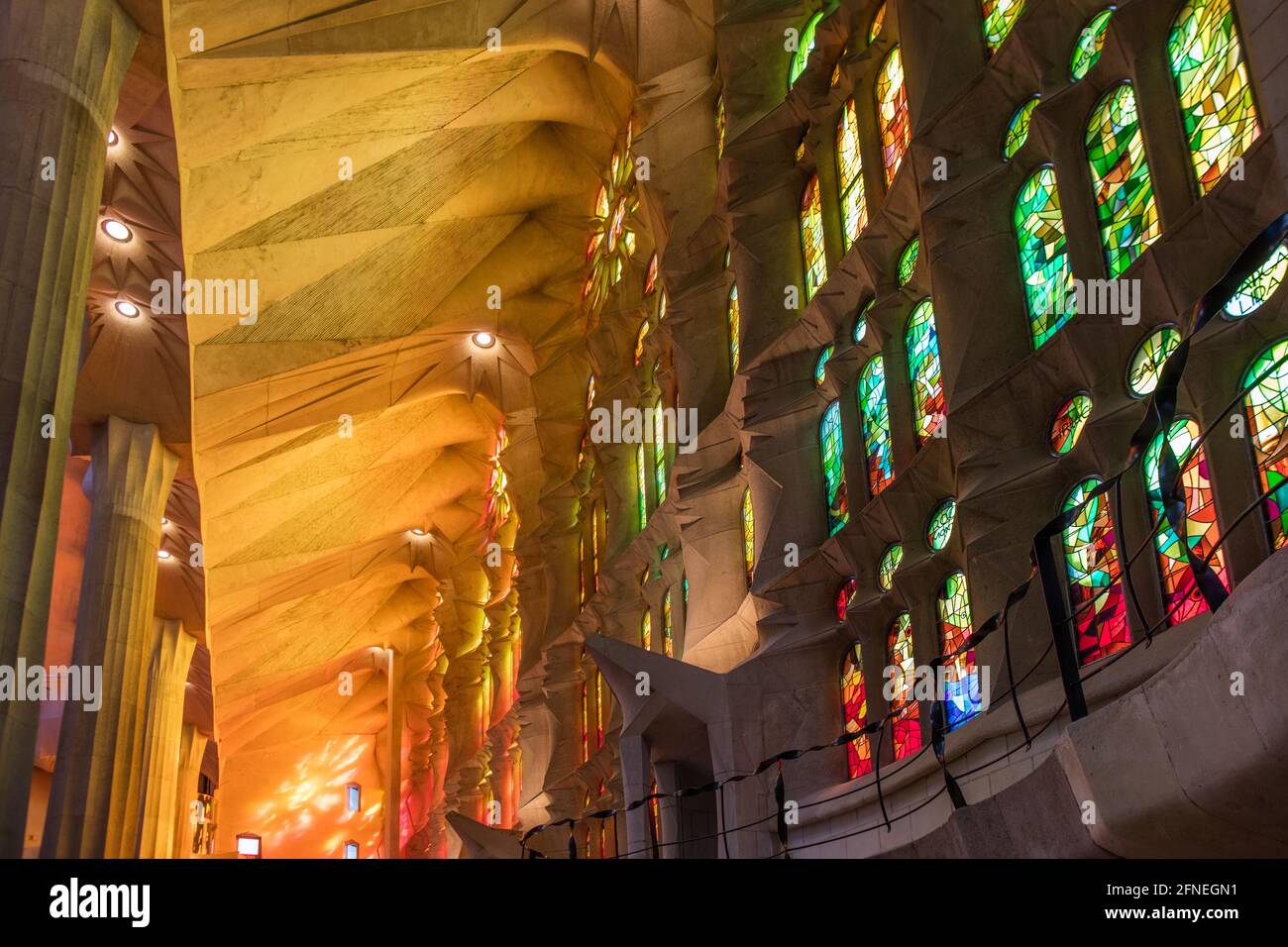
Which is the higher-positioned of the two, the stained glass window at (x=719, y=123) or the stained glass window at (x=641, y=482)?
the stained glass window at (x=719, y=123)

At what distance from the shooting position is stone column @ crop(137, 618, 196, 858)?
26312 millimetres

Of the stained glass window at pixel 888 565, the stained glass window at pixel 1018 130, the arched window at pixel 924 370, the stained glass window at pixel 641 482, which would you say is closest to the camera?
the stained glass window at pixel 1018 130

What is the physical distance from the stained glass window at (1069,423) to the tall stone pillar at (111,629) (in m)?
15.3

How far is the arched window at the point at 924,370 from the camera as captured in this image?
1443 centimetres

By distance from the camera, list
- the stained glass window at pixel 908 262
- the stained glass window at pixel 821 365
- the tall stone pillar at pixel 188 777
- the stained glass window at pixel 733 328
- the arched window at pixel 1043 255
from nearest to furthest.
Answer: the arched window at pixel 1043 255 < the stained glass window at pixel 908 262 < the stained glass window at pixel 821 365 < the stained glass window at pixel 733 328 < the tall stone pillar at pixel 188 777

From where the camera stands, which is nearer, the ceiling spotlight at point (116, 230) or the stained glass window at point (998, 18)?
the stained glass window at point (998, 18)

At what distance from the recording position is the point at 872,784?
13656 millimetres

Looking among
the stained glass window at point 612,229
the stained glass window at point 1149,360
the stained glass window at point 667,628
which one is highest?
the stained glass window at point 612,229

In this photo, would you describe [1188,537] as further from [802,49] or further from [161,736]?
[161,736]

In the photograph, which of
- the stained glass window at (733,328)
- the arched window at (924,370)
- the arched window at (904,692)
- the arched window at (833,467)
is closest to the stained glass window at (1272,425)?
the arched window at (924,370)

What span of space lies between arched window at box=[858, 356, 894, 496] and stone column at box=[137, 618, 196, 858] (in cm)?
1670

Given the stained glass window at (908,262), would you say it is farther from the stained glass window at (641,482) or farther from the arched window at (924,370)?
the stained glass window at (641,482)
